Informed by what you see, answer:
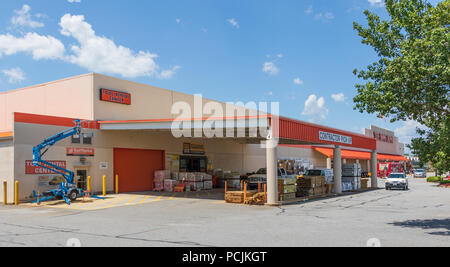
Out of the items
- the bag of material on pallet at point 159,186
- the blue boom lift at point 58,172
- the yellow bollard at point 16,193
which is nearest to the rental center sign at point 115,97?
the blue boom lift at point 58,172

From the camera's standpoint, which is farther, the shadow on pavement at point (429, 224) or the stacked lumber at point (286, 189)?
the stacked lumber at point (286, 189)

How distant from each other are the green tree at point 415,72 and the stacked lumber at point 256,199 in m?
8.70

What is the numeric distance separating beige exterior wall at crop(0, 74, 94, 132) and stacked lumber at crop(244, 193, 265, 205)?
12748mm

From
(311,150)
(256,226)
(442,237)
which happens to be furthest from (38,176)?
(311,150)

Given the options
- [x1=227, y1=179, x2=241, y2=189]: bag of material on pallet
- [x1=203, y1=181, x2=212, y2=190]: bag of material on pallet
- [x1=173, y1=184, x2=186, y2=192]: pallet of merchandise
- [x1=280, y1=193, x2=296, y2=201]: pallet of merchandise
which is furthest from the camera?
[x1=227, y1=179, x2=241, y2=189]: bag of material on pallet

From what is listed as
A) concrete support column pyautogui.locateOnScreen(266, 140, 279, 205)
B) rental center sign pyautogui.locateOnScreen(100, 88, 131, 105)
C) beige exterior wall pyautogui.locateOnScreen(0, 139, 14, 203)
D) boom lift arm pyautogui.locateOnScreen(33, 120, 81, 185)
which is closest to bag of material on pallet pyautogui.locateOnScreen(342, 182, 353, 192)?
concrete support column pyautogui.locateOnScreen(266, 140, 279, 205)

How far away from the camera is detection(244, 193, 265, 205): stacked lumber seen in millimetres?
21219

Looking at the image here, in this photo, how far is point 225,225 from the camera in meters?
13.8

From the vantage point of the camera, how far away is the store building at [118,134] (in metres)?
22.3

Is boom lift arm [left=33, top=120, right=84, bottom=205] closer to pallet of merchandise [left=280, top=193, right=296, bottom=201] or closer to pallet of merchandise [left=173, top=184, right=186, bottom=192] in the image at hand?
pallet of merchandise [left=173, top=184, right=186, bottom=192]

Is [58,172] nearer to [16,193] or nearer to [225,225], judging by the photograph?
[16,193]

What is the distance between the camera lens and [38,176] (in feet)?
76.5

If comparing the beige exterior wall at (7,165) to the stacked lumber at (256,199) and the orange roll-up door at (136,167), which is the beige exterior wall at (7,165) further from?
the stacked lumber at (256,199)
